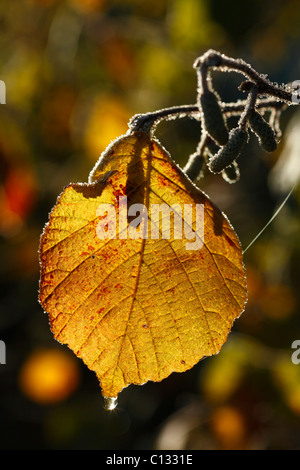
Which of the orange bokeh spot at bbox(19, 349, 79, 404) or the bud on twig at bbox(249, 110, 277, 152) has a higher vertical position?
the bud on twig at bbox(249, 110, 277, 152)

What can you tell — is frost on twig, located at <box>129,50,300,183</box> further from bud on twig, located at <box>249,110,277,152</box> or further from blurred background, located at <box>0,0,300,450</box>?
blurred background, located at <box>0,0,300,450</box>

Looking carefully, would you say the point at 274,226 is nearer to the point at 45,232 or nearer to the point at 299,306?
the point at 299,306

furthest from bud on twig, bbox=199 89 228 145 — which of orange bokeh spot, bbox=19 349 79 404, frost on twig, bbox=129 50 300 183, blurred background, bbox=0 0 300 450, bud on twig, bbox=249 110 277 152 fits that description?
orange bokeh spot, bbox=19 349 79 404

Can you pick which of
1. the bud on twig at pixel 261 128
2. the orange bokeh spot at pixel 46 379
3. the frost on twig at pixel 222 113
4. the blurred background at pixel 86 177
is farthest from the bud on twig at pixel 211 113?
the orange bokeh spot at pixel 46 379

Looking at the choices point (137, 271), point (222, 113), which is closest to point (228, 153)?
point (222, 113)

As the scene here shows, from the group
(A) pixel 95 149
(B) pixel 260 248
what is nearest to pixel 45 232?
(B) pixel 260 248

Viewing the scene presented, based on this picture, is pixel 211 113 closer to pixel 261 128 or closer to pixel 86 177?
pixel 261 128

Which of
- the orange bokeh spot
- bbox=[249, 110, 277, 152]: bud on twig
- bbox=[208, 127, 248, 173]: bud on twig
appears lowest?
the orange bokeh spot
